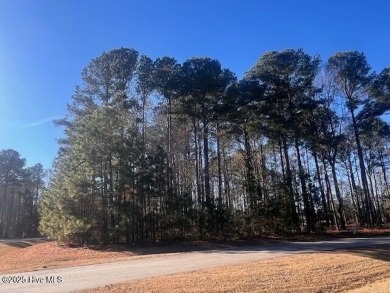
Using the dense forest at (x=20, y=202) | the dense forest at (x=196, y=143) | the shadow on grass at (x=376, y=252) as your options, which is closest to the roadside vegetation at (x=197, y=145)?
the dense forest at (x=196, y=143)

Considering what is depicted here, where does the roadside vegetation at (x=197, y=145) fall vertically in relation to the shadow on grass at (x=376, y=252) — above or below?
above

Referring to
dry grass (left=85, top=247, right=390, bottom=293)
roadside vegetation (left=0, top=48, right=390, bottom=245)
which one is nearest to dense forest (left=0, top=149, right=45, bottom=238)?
roadside vegetation (left=0, top=48, right=390, bottom=245)

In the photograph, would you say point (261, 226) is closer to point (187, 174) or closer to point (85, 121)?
point (187, 174)

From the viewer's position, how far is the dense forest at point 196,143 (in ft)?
77.4

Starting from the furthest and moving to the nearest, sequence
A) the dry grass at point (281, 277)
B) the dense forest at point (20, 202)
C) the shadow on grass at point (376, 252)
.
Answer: the dense forest at point (20, 202)
the shadow on grass at point (376, 252)
the dry grass at point (281, 277)

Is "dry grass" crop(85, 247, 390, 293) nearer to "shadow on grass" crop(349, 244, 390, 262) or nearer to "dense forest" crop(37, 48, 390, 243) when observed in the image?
"shadow on grass" crop(349, 244, 390, 262)

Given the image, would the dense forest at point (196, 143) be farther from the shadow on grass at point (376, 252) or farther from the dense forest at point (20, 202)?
the dense forest at point (20, 202)

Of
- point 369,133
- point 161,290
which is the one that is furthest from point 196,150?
point 161,290

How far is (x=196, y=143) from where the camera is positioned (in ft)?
94.9

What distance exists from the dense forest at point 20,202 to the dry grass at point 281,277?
157ft

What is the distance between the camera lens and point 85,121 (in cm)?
2403

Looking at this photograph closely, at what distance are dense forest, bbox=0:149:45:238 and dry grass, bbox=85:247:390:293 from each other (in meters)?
Result: 48.0

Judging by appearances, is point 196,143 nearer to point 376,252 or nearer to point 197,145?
point 197,145

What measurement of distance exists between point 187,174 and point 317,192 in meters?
11.8
